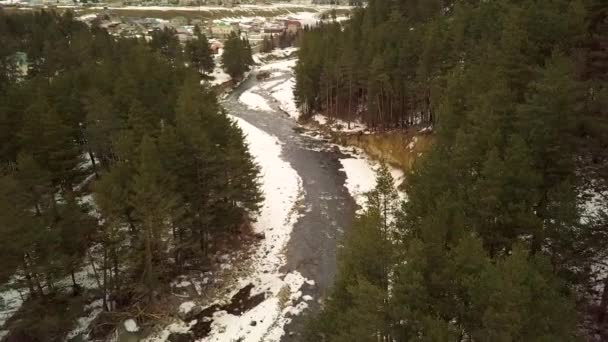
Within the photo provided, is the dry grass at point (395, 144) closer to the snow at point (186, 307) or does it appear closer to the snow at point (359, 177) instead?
the snow at point (359, 177)

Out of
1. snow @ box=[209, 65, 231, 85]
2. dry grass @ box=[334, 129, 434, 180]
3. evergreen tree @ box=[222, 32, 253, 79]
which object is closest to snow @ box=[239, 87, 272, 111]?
snow @ box=[209, 65, 231, 85]

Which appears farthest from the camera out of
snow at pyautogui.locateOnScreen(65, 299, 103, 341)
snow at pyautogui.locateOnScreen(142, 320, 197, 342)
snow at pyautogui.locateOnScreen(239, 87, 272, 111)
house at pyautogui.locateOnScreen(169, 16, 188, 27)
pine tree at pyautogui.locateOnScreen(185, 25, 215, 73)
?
house at pyautogui.locateOnScreen(169, 16, 188, 27)

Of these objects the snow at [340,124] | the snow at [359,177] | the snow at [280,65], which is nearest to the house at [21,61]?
the snow at [340,124]

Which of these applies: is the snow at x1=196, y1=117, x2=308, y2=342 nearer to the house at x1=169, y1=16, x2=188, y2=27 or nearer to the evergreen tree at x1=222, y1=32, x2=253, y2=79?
the evergreen tree at x1=222, y1=32, x2=253, y2=79

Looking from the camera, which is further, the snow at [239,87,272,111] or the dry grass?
the snow at [239,87,272,111]

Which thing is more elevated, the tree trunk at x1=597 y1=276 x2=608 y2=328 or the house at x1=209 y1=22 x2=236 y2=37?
the house at x1=209 y1=22 x2=236 y2=37

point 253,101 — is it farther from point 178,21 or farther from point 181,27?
point 178,21

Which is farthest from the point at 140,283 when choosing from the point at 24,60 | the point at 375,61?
the point at 24,60

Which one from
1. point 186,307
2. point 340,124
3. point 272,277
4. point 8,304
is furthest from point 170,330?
point 340,124

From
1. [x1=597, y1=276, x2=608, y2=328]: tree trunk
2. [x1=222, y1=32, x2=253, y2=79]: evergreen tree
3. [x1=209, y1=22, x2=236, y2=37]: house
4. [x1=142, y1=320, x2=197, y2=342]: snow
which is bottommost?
[x1=142, y1=320, x2=197, y2=342]: snow
